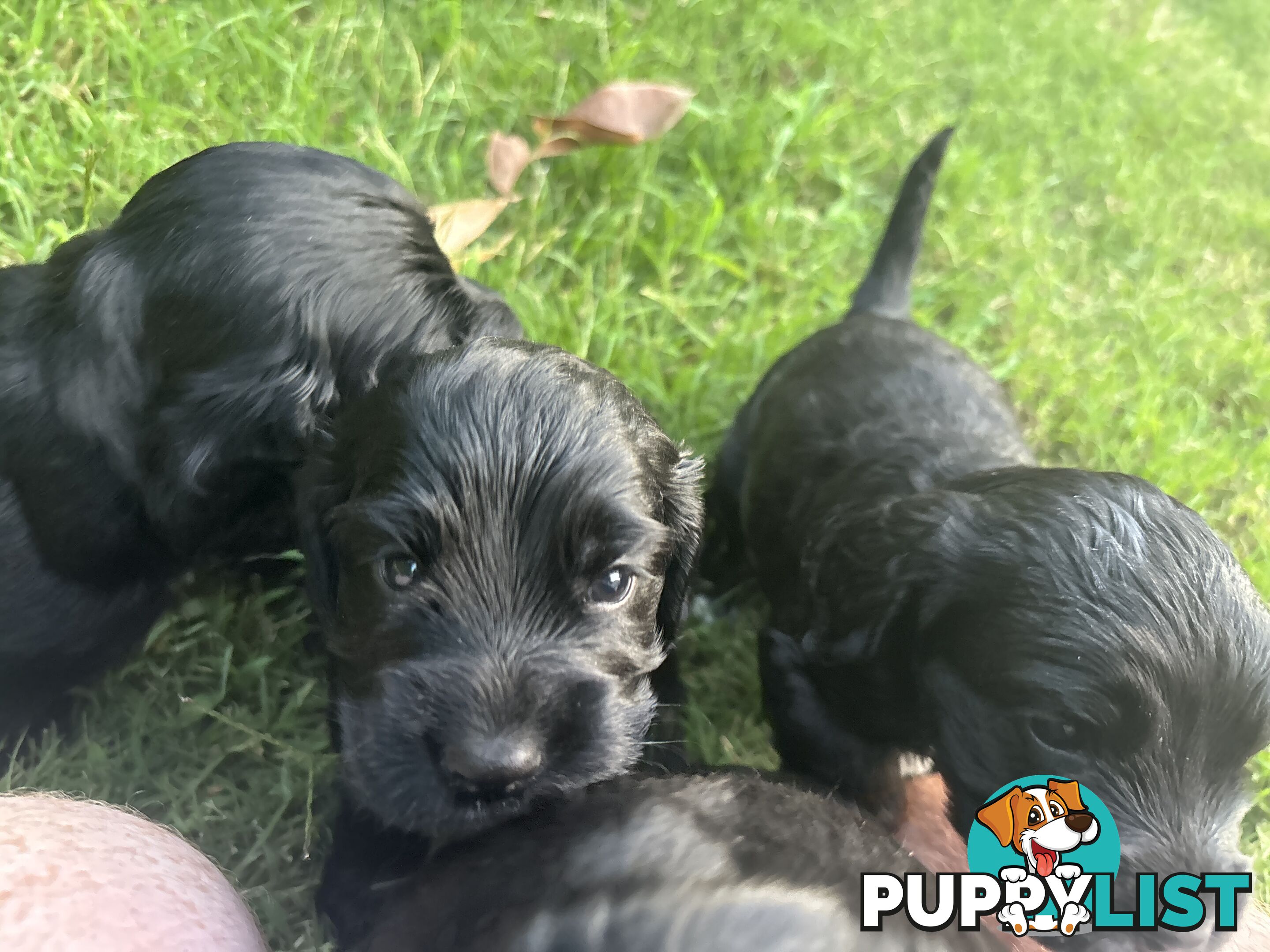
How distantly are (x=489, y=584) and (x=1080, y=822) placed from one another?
1112 millimetres

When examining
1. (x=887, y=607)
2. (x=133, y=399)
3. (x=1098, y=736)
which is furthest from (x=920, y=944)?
(x=133, y=399)

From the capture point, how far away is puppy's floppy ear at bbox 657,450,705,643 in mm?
2076

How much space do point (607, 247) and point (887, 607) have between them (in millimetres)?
1834

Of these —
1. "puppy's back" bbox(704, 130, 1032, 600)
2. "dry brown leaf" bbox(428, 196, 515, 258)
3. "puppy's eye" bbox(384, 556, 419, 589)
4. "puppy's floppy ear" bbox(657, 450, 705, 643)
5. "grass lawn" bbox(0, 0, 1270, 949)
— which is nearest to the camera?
"puppy's eye" bbox(384, 556, 419, 589)

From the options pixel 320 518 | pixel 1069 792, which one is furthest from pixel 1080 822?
pixel 320 518

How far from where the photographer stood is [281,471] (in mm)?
2203

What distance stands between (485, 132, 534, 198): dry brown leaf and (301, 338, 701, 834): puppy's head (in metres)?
1.59

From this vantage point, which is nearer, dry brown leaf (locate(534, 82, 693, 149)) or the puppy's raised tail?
the puppy's raised tail

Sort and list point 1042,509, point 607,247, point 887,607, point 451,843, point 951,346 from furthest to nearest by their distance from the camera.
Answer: point 607,247
point 951,346
point 887,607
point 1042,509
point 451,843

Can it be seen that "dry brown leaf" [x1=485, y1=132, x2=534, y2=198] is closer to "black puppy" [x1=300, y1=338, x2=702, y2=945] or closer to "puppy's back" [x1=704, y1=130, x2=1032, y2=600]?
"puppy's back" [x1=704, y1=130, x2=1032, y2=600]

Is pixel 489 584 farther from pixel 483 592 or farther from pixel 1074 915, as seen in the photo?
pixel 1074 915

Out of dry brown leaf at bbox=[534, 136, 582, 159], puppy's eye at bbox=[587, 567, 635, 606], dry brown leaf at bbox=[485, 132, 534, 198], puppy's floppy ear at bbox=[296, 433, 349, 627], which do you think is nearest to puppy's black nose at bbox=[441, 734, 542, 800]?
puppy's eye at bbox=[587, 567, 635, 606]

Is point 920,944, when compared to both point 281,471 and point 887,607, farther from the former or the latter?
point 281,471

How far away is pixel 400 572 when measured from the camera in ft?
5.92
